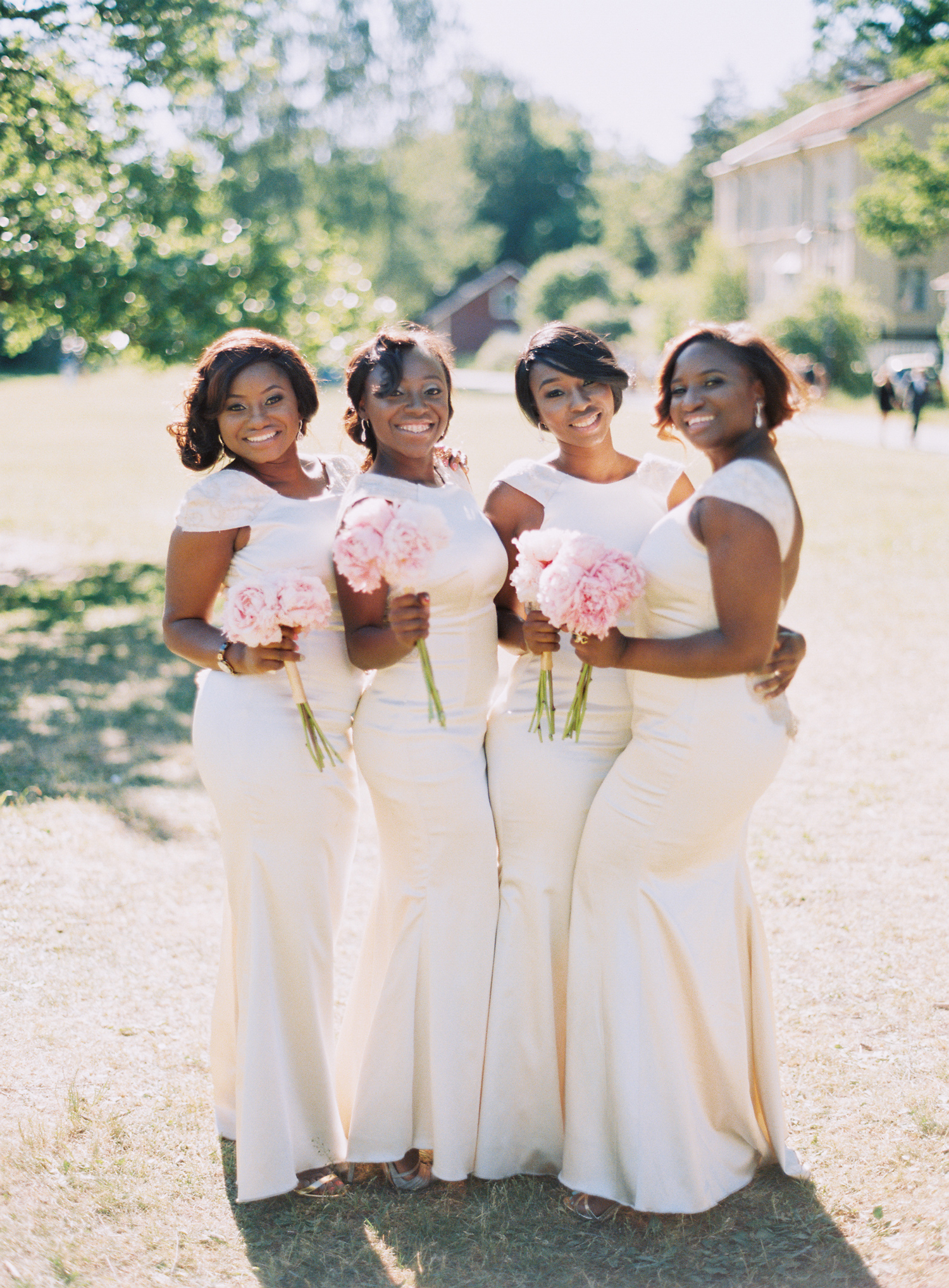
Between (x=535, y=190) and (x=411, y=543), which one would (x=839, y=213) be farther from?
(x=411, y=543)

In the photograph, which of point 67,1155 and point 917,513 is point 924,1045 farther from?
point 917,513

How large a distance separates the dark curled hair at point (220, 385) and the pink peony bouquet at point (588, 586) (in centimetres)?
118

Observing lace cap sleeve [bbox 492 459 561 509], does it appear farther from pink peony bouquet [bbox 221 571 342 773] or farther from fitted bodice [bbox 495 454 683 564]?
pink peony bouquet [bbox 221 571 342 773]

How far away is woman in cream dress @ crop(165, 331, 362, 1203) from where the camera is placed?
3.67 meters

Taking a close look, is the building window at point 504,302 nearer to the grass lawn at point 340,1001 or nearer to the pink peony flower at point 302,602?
the grass lawn at point 340,1001

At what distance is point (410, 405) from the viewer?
3.70 m

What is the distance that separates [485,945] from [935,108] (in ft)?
107

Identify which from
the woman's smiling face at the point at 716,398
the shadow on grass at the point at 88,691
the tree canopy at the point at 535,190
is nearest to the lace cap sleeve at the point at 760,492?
the woman's smiling face at the point at 716,398

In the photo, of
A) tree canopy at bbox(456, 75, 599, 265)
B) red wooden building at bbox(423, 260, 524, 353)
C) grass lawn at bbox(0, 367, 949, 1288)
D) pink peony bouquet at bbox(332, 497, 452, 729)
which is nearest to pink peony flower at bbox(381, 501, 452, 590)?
pink peony bouquet at bbox(332, 497, 452, 729)

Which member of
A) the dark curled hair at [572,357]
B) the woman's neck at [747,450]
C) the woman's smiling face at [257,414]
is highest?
the dark curled hair at [572,357]

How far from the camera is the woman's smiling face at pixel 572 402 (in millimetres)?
3852

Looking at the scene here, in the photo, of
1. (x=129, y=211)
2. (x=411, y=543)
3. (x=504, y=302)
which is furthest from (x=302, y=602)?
(x=504, y=302)

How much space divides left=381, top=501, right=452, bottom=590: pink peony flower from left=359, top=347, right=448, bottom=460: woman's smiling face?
43 centimetres

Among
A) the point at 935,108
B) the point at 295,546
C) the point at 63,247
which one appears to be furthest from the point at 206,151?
the point at 295,546
